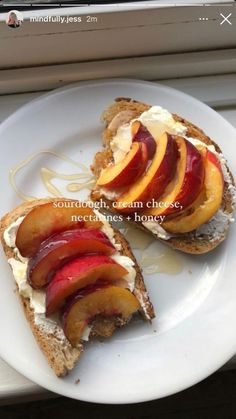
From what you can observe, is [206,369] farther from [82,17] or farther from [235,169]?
[82,17]

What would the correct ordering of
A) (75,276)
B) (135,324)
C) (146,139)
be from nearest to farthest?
(75,276)
(135,324)
(146,139)

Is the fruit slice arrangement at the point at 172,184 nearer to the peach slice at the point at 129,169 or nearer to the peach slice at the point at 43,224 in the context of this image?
the peach slice at the point at 129,169

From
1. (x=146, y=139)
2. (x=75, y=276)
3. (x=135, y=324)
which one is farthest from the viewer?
(x=146, y=139)

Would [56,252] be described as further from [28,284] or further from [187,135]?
[187,135]

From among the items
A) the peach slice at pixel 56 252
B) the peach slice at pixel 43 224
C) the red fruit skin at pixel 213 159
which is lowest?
the peach slice at pixel 56 252

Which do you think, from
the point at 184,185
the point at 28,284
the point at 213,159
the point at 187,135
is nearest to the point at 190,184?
the point at 184,185

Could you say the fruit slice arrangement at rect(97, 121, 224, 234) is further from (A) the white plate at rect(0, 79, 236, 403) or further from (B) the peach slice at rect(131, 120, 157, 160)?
(A) the white plate at rect(0, 79, 236, 403)

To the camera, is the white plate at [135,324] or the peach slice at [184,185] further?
the peach slice at [184,185]

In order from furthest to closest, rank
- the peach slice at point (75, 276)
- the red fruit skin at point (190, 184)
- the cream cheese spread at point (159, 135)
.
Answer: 1. the cream cheese spread at point (159, 135)
2. the red fruit skin at point (190, 184)
3. the peach slice at point (75, 276)

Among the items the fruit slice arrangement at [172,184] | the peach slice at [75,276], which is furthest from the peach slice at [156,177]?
the peach slice at [75,276]
